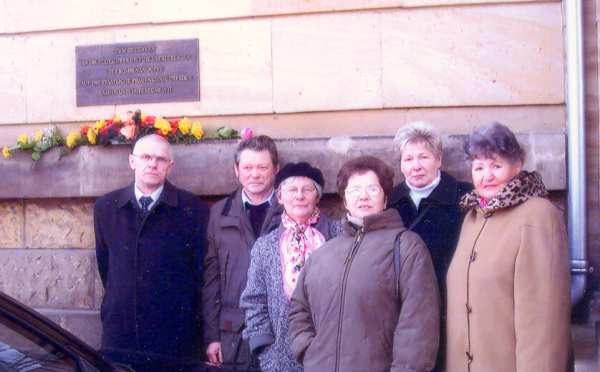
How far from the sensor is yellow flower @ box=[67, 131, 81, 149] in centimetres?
595

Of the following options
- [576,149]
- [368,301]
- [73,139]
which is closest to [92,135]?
[73,139]

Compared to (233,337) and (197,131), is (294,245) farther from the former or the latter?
(197,131)

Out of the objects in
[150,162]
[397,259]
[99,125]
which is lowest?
[397,259]

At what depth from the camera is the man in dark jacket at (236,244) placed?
482 cm

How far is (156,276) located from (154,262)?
8cm

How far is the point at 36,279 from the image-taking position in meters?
6.09

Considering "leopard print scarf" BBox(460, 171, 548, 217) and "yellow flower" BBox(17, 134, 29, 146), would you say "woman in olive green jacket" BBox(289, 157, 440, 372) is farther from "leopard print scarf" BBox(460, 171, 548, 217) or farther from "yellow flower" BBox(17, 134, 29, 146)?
"yellow flower" BBox(17, 134, 29, 146)

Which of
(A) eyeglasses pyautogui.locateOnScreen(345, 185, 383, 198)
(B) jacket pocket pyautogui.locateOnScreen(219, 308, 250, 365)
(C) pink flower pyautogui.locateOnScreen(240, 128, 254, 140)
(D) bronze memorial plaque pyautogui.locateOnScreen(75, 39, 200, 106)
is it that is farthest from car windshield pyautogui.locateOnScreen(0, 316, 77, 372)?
(D) bronze memorial plaque pyautogui.locateOnScreen(75, 39, 200, 106)

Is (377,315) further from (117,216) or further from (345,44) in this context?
(345,44)

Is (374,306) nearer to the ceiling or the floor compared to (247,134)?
nearer to the floor

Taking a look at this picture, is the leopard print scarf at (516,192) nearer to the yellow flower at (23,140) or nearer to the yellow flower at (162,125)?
the yellow flower at (162,125)

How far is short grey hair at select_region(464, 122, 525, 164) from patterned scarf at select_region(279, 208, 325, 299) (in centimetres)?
99

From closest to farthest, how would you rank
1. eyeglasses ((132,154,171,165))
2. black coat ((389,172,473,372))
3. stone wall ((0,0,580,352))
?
black coat ((389,172,473,372)) < eyeglasses ((132,154,171,165)) < stone wall ((0,0,580,352))

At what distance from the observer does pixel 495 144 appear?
3799mm
